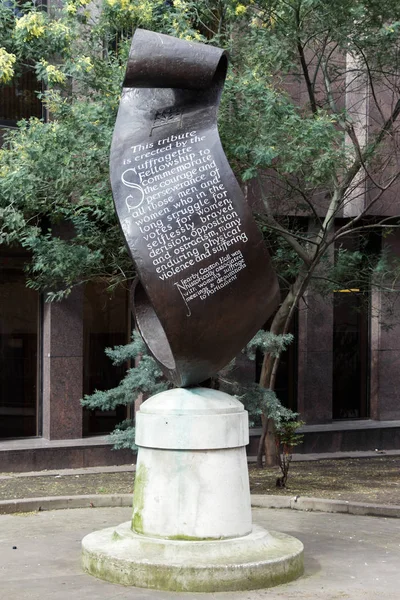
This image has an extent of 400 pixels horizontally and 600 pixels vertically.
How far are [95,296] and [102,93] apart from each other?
5.10 metres

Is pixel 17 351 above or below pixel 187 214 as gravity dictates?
below

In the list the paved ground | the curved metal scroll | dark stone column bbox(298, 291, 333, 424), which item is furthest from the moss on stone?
dark stone column bbox(298, 291, 333, 424)

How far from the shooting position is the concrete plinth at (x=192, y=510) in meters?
8.46

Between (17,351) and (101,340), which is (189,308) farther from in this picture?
(101,340)

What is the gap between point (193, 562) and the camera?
Result: 27.5 ft

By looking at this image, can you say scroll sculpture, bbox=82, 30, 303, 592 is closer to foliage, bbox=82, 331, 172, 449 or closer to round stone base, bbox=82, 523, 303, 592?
round stone base, bbox=82, 523, 303, 592

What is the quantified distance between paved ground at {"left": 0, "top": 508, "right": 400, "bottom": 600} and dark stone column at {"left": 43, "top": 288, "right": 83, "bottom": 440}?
4.93 meters

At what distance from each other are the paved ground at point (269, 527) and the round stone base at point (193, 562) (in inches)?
3.7

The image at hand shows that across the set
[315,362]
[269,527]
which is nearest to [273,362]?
[315,362]

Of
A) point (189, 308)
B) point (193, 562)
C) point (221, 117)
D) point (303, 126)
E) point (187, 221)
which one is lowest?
point (193, 562)

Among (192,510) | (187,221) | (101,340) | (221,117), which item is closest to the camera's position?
(192,510)

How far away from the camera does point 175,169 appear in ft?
29.7

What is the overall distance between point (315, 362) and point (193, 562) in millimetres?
11925

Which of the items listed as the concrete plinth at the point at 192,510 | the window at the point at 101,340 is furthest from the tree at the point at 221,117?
the concrete plinth at the point at 192,510
